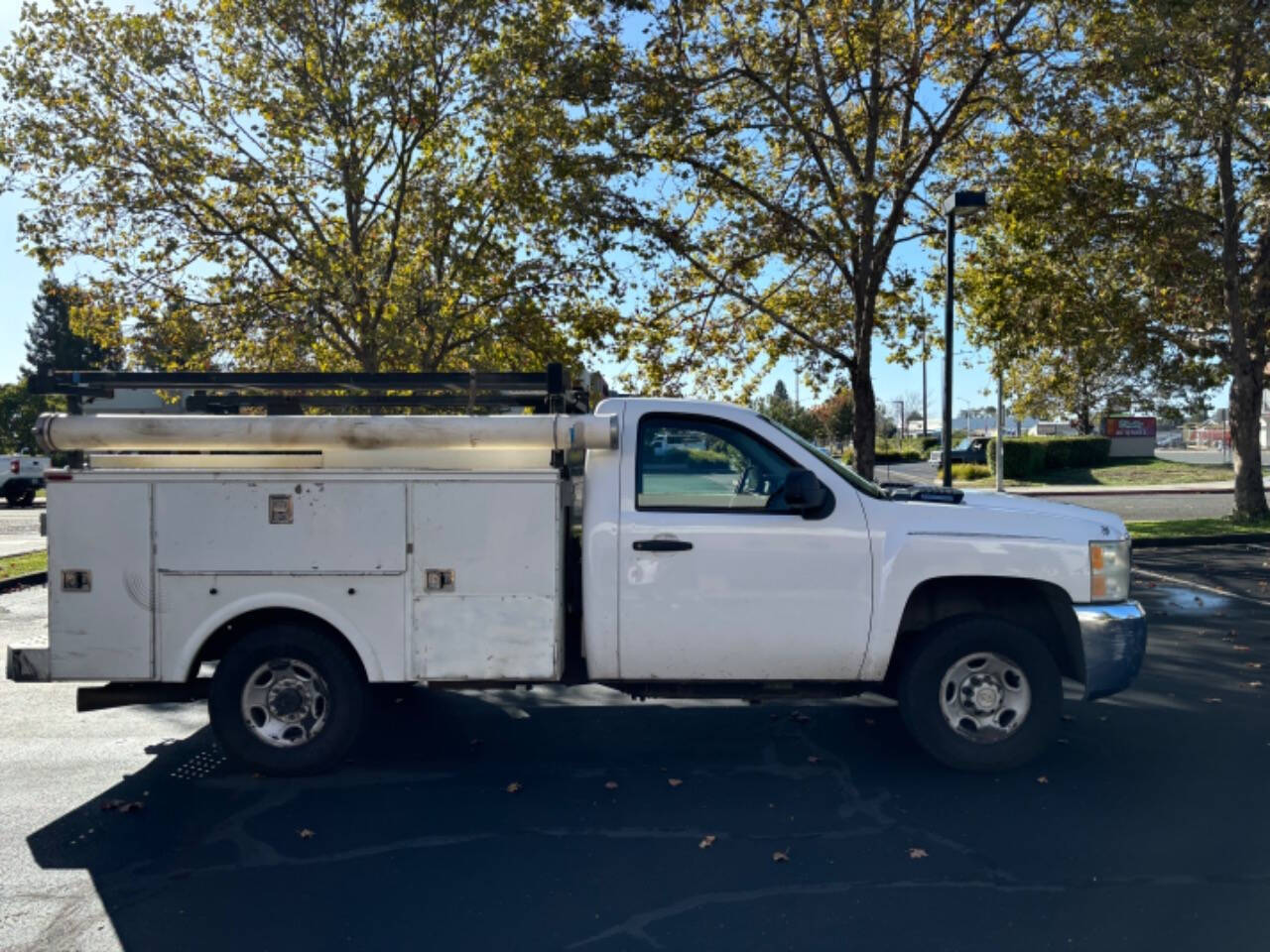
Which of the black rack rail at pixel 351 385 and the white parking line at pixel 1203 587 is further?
the white parking line at pixel 1203 587

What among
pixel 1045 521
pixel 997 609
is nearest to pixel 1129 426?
pixel 997 609

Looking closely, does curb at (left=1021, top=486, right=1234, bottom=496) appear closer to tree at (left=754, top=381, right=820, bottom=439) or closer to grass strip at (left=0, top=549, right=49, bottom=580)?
tree at (left=754, top=381, right=820, bottom=439)

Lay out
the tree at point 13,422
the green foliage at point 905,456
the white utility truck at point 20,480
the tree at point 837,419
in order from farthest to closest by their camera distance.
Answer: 1. the tree at point 837,419
2. the tree at point 13,422
3. the green foliage at point 905,456
4. the white utility truck at point 20,480

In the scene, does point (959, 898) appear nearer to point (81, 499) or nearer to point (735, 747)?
point (735, 747)

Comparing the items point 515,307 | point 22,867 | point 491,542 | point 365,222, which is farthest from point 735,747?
point 365,222

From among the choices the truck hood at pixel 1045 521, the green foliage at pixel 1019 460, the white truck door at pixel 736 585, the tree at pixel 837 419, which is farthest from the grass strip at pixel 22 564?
the tree at pixel 837 419

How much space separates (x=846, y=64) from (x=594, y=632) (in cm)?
1108

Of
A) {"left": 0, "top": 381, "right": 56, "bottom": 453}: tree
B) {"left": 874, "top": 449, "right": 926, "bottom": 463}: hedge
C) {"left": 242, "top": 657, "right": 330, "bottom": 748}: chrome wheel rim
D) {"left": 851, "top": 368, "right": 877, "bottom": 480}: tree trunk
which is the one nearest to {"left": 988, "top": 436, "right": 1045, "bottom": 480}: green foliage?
{"left": 874, "top": 449, "right": 926, "bottom": 463}: hedge

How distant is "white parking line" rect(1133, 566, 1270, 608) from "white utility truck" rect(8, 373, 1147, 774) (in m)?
6.91

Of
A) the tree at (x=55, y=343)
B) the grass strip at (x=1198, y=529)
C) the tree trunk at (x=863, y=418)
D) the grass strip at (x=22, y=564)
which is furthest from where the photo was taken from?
the tree at (x=55, y=343)

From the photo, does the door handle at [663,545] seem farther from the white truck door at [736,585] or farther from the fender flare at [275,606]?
the fender flare at [275,606]

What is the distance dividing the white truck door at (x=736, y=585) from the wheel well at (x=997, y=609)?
0.38 m

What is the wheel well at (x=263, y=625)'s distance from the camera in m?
5.58

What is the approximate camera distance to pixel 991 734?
219 inches
